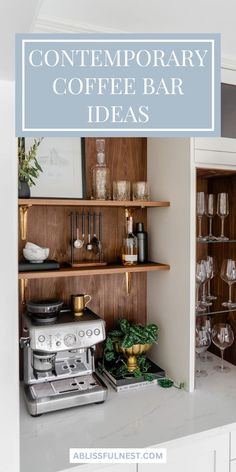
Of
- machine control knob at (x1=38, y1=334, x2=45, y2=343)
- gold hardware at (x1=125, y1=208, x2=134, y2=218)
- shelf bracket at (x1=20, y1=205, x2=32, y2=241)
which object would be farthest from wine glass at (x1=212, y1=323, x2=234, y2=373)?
shelf bracket at (x1=20, y1=205, x2=32, y2=241)

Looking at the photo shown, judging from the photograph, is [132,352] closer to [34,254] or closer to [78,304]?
[78,304]

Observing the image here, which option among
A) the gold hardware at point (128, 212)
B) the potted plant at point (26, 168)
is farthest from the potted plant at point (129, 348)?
the potted plant at point (26, 168)

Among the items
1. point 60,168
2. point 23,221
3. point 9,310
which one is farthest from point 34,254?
point 9,310

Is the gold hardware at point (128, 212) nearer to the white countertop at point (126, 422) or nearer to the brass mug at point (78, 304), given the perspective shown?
the brass mug at point (78, 304)

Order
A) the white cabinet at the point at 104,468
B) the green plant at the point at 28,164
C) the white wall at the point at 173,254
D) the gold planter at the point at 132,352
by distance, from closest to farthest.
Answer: the white cabinet at the point at 104,468 < the green plant at the point at 28,164 < the white wall at the point at 173,254 < the gold planter at the point at 132,352

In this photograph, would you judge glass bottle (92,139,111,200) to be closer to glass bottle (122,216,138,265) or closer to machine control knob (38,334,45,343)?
glass bottle (122,216,138,265)

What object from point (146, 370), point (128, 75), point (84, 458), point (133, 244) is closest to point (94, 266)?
point (133, 244)

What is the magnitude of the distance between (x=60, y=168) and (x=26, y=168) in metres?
0.23

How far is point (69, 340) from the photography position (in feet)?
4.86

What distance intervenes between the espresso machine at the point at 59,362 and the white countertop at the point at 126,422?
0.21ft

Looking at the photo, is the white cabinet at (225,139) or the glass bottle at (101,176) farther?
the glass bottle at (101,176)

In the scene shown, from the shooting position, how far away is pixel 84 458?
3.81 ft

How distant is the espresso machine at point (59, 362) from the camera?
4.68 feet

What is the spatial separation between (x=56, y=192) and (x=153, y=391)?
39.9 inches
